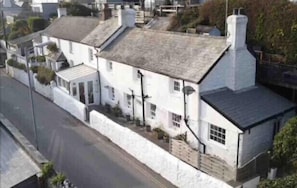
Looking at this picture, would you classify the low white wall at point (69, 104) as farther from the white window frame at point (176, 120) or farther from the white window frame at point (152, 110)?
the white window frame at point (176, 120)

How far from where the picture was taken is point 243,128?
18.1 meters

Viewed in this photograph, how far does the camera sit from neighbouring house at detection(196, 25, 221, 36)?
94.4 ft

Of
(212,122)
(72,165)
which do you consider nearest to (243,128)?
(212,122)

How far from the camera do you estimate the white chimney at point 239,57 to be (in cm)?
2020

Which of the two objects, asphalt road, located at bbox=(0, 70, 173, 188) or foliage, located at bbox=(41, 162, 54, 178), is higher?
foliage, located at bbox=(41, 162, 54, 178)

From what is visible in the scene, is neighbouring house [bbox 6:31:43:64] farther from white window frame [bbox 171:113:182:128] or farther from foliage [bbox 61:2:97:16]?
white window frame [bbox 171:113:182:128]

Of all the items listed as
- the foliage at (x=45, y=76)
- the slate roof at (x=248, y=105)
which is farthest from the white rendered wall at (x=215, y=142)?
the foliage at (x=45, y=76)

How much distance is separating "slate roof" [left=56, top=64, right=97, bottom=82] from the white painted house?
58cm

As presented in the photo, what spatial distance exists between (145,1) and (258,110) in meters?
35.1

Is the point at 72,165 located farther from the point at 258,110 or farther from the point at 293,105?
the point at 293,105

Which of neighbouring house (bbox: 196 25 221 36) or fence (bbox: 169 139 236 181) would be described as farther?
neighbouring house (bbox: 196 25 221 36)

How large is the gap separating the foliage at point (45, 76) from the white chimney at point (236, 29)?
62.7 feet

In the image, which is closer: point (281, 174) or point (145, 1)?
point (281, 174)

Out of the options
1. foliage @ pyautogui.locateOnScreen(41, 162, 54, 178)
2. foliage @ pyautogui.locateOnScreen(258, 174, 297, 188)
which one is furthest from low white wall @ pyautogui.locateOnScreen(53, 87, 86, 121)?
foliage @ pyautogui.locateOnScreen(258, 174, 297, 188)
